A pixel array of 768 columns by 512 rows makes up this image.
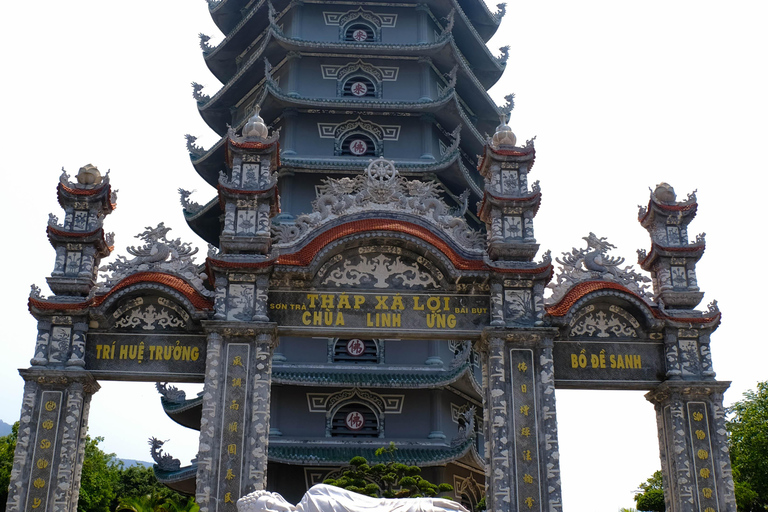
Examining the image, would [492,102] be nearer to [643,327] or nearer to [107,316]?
[643,327]

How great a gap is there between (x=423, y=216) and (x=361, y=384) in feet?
23.2

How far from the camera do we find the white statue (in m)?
10.2

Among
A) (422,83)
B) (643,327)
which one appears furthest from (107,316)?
(422,83)

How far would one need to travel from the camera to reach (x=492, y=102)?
27.1 metres

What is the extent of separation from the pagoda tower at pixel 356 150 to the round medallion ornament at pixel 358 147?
3 cm

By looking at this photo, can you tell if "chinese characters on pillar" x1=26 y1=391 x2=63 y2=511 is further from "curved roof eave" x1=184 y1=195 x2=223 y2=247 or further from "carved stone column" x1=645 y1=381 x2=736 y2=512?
"curved roof eave" x1=184 y1=195 x2=223 y2=247

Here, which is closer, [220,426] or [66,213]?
[220,426]

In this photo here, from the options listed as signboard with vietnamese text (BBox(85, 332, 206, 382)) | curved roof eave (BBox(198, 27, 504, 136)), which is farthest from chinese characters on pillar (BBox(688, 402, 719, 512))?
curved roof eave (BBox(198, 27, 504, 136))

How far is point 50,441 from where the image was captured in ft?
46.0

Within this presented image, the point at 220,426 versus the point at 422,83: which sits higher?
the point at 422,83

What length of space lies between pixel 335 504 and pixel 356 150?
51.7 ft

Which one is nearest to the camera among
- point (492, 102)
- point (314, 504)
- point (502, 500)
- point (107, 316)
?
point (314, 504)

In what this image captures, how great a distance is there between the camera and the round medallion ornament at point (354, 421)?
71.2 feet

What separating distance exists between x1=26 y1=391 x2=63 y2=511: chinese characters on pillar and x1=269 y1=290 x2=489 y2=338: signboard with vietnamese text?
3969 millimetres
